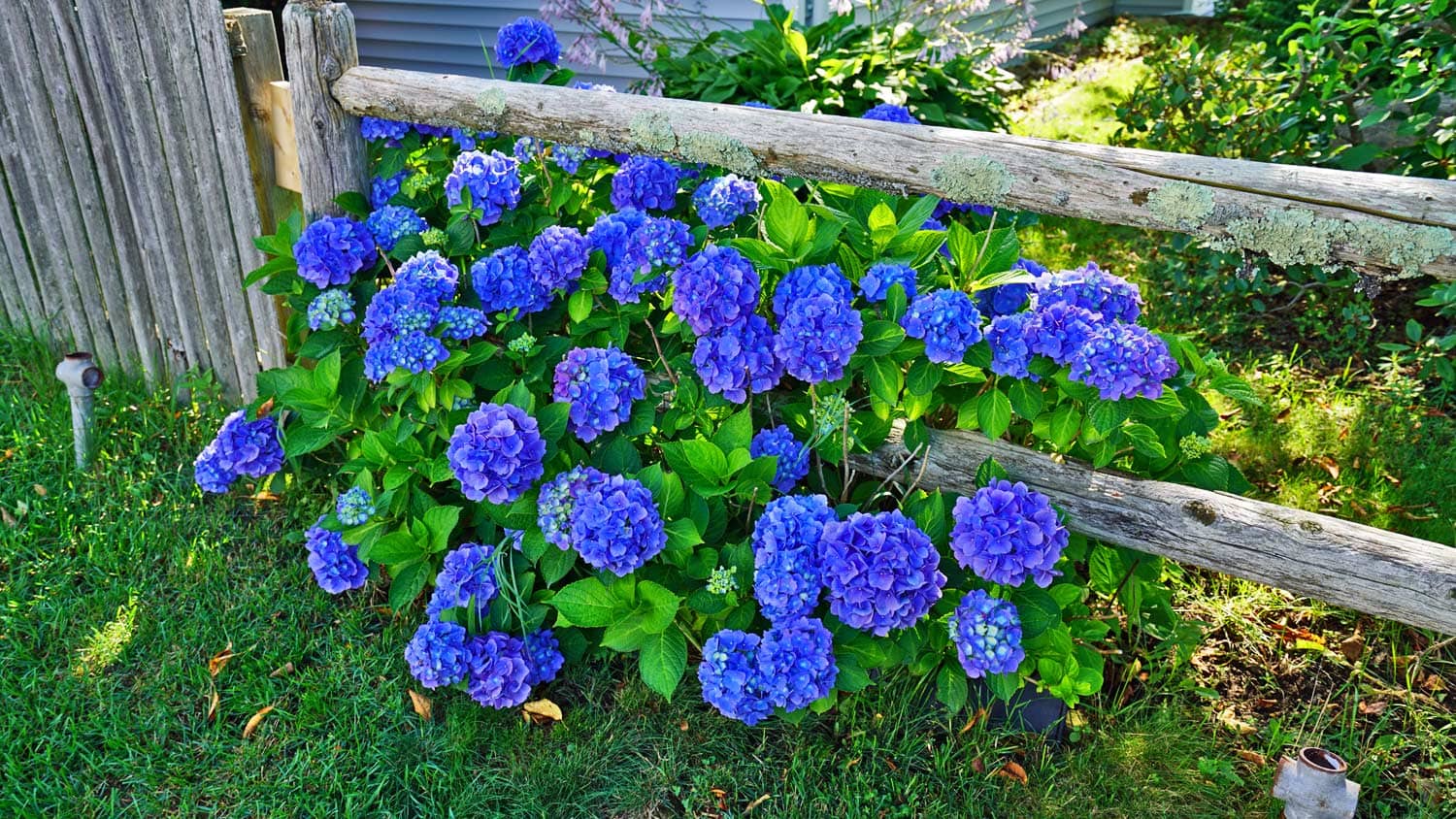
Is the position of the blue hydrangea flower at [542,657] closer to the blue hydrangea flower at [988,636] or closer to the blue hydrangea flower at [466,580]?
the blue hydrangea flower at [466,580]

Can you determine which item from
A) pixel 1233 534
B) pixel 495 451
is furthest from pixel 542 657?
pixel 1233 534

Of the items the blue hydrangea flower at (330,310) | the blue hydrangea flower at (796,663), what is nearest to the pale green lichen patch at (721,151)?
the blue hydrangea flower at (330,310)

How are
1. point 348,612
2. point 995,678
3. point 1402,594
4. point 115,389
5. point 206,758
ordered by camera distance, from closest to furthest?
point 1402,594, point 995,678, point 206,758, point 348,612, point 115,389

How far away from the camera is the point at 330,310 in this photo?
8.82 feet

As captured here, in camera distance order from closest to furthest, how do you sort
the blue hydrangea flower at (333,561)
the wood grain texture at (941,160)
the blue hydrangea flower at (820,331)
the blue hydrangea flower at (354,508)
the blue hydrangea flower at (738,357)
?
the wood grain texture at (941,160), the blue hydrangea flower at (820,331), the blue hydrangea flower at (738,357), the blue hydrangea flower at (354,508), the blue hydrangea flower at (333,561)

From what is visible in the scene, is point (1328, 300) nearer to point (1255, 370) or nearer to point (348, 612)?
point (1255, 370)

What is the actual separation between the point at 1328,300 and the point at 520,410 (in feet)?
11.1

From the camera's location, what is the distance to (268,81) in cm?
301

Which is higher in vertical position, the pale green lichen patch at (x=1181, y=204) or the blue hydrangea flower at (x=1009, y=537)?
the pale green lichen patch at (x=1181, y=204)

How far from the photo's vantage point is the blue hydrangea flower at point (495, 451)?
7.36 ft

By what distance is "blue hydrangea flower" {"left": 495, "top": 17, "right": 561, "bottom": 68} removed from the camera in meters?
3.09

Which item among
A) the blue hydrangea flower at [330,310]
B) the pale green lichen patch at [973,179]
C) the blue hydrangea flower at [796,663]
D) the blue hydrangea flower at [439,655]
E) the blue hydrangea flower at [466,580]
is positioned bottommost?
the blue hydrangea flower at [439,655]

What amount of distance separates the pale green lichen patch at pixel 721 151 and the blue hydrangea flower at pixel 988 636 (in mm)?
1126

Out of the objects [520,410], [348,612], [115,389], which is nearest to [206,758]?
[348,612]
